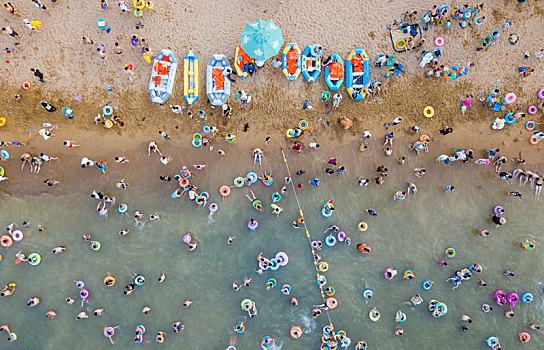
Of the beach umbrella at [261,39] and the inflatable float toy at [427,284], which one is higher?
the beach umbrella at [261,39]

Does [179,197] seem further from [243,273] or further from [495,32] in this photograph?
[495,32]

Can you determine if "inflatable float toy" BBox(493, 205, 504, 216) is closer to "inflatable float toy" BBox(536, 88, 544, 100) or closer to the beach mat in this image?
"inflatable float toy" BBox(536, 88, 544, 100)

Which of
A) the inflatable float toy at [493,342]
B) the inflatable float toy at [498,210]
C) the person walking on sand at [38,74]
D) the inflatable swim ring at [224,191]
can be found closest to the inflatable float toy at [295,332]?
the inflatable swim ring at [224,191]

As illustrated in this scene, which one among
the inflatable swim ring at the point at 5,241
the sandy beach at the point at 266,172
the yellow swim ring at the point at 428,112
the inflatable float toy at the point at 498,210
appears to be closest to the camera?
the inflatable swim ring at the point at 5,241

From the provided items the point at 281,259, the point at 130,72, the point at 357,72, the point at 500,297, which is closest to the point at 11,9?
the point at 130,72

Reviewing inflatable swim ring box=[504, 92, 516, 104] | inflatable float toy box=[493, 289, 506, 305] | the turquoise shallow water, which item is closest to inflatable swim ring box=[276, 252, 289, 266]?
the turquoise shallow water

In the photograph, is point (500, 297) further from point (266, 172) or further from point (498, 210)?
point (266, 172)

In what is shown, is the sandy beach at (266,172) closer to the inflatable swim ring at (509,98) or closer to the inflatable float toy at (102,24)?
the inflatable float toy at (102,24)
